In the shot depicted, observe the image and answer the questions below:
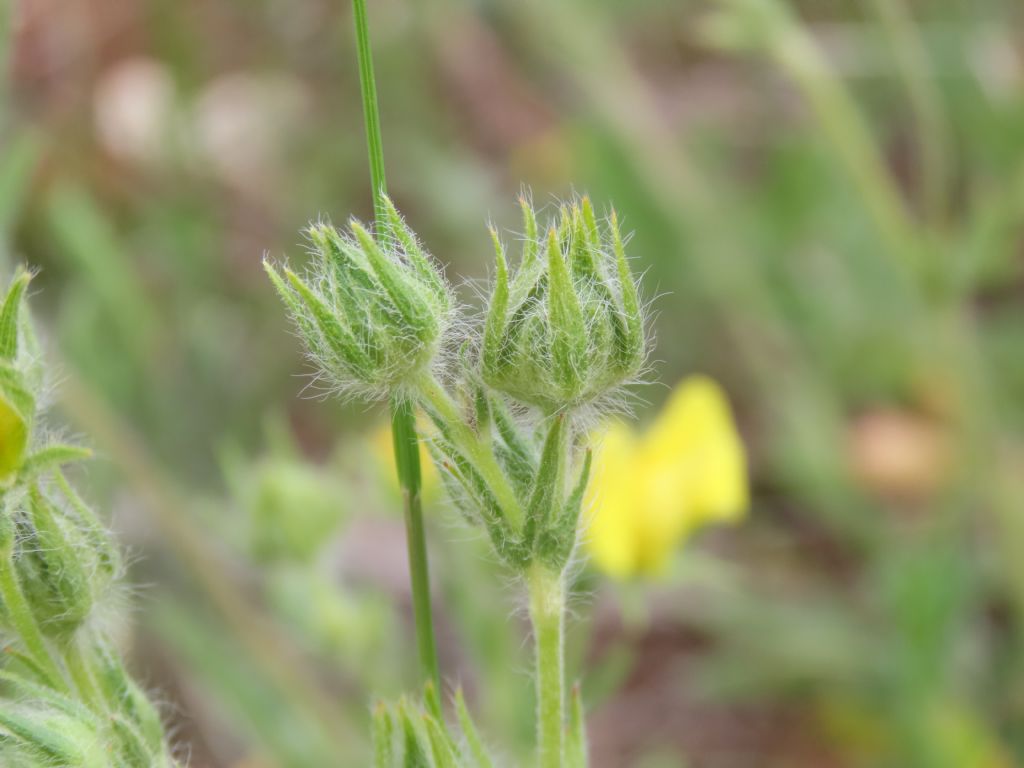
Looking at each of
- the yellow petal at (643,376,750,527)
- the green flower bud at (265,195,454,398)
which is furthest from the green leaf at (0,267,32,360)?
the yellow petal at (643,376,750,527)

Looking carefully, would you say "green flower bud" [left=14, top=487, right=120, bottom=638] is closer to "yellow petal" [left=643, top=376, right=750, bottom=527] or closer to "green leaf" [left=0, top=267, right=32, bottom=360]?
"green leaf" [left=0, top=267, right=32, bottom=360]

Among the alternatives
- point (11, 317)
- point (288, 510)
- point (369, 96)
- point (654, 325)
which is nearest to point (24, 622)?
point (11, 317)

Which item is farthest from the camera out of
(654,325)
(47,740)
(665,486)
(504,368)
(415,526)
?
(654,325)

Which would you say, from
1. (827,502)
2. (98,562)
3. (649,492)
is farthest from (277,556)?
(827,502)

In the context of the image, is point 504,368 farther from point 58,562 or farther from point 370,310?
point 58,562

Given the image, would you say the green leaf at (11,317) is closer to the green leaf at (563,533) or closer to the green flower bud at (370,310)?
the green flower bud at (370,310)

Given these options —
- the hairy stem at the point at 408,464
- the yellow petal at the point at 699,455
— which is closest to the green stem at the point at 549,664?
the hairy stem at the point at 408,464

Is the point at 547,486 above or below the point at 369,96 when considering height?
below
